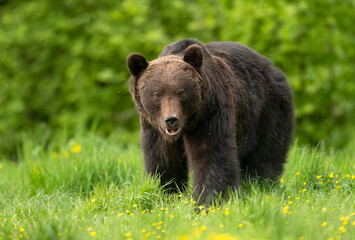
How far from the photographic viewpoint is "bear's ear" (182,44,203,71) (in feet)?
15.8

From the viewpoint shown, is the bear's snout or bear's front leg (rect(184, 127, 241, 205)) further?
bear's front leg (rect(184, 127, 241, 205))

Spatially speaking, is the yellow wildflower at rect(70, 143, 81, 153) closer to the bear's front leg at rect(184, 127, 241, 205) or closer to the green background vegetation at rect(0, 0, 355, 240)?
the green background vegetation at rect(0, 0, 355, 240)

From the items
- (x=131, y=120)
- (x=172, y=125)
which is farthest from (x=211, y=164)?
(x=131, y=120)

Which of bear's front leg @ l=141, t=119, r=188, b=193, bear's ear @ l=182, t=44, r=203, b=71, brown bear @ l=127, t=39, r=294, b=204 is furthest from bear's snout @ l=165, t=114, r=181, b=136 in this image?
bear's ear @ l=182, t=44, r=203, b=71

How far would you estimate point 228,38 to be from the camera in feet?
35.7

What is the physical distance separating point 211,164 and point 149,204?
66 centimetres

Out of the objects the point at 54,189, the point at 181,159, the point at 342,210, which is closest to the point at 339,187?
the point at 342,210

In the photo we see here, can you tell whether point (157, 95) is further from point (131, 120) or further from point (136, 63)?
point (131, 120)

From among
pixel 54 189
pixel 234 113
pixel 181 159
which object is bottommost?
pixel 54 189

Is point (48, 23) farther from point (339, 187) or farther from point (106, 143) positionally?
point (339, 187)

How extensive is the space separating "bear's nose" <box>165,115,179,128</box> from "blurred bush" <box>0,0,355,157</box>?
4593mm

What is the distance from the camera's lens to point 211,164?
4.83 metres

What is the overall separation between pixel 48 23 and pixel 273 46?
537 cm

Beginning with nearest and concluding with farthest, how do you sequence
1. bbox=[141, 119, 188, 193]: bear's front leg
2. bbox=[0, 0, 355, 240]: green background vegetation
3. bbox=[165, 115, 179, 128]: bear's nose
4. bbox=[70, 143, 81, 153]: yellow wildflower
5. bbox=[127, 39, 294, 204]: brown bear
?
1. bbox=[0, 0, 355, 240]: green background vegetation
2. bbox=[165, 115, 179, 128]: bear's nose
3. bbox=[127, 39, 294, 204]: brown bear
4. bbox=[141, 119, 188, 193]: bear's front leg
5. bbox=[70, 143, 81, 153]: yellow wildflower
